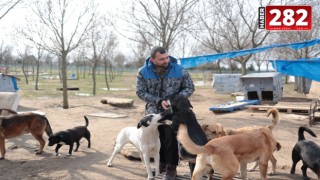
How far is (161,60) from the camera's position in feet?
15.0

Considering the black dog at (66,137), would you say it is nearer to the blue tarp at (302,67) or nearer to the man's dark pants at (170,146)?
the man's dark pants at (170,146)

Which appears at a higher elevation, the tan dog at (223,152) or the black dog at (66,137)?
the tan dog at (223,152)

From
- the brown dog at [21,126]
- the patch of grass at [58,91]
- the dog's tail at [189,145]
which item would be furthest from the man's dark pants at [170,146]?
the patch of grass at [58,91]

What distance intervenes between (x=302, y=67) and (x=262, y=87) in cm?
816

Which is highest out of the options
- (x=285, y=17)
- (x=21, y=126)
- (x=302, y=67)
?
(x=285, y=17)

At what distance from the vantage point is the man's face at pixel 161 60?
14.9 ft

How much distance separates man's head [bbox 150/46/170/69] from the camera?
4.54 metres

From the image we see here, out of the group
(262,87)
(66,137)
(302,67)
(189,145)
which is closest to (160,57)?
(189,145)

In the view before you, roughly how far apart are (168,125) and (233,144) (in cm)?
114

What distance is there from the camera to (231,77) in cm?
2661

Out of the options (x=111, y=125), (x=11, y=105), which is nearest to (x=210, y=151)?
(x=111, y=125)

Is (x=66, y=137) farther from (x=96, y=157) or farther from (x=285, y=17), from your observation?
(x=285, y=17)

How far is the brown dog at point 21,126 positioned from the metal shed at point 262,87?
12.2 metres

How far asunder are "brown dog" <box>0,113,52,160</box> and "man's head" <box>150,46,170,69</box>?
3.85 metres
